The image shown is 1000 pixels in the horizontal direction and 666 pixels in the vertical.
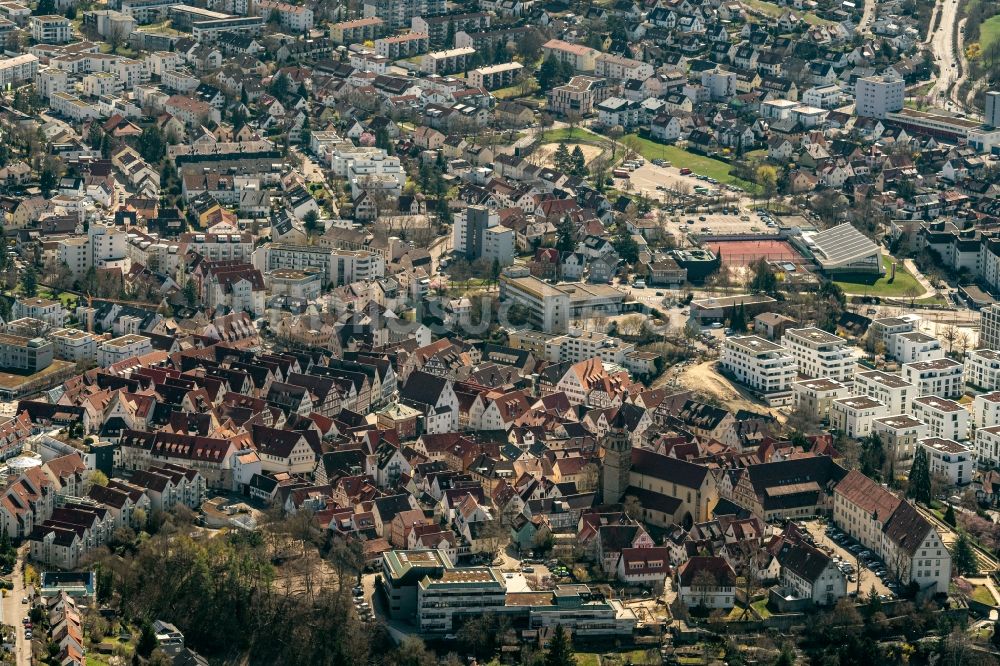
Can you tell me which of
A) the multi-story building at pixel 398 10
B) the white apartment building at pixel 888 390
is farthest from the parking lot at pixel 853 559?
the multi-story building at pixel 398 10

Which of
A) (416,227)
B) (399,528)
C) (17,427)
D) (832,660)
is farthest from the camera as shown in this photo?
(416,227)

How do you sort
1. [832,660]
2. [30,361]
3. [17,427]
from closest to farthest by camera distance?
[832,660], [17,427], [30,361]

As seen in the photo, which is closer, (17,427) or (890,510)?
(890,510)

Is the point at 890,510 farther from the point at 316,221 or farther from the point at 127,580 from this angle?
the point at 316,221

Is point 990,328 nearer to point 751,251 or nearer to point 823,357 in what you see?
point 823,357

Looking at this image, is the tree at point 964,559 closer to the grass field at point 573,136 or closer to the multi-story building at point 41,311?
the multi-story building at point 41,311

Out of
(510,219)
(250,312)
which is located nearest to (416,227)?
(510,219)

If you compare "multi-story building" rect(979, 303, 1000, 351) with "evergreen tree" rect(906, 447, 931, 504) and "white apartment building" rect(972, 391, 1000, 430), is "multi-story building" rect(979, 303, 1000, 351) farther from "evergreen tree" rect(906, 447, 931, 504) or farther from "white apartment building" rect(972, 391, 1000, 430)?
"evergreen tree" rect(906, 447, 931, 504)
